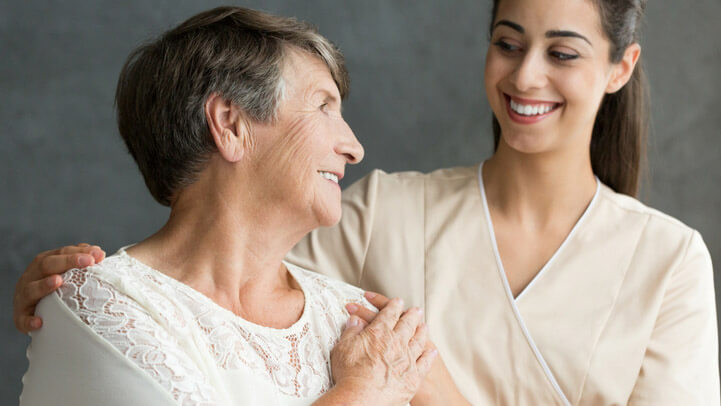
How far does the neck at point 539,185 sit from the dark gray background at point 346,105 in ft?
2.36

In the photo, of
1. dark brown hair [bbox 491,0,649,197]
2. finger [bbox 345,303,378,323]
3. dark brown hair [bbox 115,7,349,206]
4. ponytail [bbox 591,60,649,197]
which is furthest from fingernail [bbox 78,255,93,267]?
ponytail [bbox 591,60,649,197]

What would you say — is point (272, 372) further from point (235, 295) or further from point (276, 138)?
point (276, 138)

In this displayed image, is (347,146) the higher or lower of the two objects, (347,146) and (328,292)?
the higher

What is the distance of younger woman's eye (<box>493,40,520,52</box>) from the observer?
211cm

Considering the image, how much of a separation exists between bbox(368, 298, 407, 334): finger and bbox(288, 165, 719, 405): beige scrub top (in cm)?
35

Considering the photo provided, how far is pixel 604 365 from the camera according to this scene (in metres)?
2.08

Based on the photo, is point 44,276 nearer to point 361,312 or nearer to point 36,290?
point 36,290

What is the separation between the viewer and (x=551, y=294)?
215 cm

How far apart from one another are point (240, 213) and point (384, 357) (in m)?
0.39

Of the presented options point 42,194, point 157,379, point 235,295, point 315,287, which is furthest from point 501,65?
point 42,194

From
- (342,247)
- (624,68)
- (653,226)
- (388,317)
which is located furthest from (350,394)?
(624,68)

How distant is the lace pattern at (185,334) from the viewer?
1.33m

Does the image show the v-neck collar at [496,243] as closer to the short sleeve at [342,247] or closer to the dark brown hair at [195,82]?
the short sleeve at [342,247]

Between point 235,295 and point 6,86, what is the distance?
145cm
